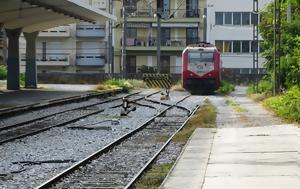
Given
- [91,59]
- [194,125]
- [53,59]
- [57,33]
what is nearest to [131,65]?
[91,59]

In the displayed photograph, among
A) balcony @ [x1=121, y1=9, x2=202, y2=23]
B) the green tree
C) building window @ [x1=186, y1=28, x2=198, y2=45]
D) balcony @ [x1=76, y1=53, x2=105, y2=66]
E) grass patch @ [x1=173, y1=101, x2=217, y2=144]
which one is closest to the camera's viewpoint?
grass patch @ [x1=173, y1=101, x2=217, y2=144]

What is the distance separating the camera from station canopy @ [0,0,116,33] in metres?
36.7

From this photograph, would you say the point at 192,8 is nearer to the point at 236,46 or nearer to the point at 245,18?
the point at 245,18

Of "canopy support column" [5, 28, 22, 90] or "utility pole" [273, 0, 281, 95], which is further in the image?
"canopy support column" [5, 28, 22, 90]

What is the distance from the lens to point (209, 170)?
12.1 metres

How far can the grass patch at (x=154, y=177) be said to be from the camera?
11.3m

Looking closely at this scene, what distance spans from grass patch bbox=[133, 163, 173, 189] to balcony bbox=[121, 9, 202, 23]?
66400 millimetres

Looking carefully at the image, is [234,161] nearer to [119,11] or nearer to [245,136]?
[245,136]

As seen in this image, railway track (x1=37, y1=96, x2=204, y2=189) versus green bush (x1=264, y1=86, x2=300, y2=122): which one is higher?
green bush (x1=264, y1=86, x2=300, y2=122)

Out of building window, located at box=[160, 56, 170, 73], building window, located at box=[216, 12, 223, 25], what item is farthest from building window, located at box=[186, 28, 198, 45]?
building window, located at box=[216, 12, 223, 25]

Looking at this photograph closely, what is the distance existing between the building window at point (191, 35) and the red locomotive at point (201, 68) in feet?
95.2

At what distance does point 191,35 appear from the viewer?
3172 inches

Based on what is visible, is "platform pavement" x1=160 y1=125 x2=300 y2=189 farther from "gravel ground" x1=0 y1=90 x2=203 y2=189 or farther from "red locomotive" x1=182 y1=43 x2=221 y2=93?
"red locomotive" x1=182 y1=43 x2=221 y2=93

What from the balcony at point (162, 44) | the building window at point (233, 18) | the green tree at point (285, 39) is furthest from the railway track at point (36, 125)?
the building window at point (233, 18)
